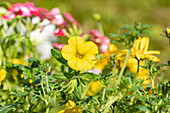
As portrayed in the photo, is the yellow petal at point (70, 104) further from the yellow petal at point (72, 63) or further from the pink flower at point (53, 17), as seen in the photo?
the pink flower at point (53, 17)

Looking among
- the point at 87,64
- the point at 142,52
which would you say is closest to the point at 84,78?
the point at 87,64

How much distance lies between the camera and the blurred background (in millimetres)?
2709

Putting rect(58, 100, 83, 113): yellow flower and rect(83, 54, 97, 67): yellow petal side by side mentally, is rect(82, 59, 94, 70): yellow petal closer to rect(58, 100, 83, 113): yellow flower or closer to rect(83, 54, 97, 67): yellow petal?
rect(83, 54, 97, 67): yellow petal

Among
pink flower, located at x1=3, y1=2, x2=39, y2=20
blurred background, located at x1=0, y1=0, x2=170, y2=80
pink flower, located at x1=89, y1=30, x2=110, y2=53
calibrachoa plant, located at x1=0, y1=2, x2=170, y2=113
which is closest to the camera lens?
calibrachoa plant, located at x1=0, y1=2, x2=170, y2=113

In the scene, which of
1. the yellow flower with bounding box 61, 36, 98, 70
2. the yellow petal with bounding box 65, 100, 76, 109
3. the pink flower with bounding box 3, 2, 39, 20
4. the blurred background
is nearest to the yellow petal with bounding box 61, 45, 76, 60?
the yellow flower with bounding box 61, 36, 98, 70

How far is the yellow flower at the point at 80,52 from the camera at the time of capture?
0.59m

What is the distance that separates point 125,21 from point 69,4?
0.83 m

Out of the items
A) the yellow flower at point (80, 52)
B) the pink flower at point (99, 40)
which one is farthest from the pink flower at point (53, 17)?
the yellow flower at point (80, 52)

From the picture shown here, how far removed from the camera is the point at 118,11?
10.7 ft

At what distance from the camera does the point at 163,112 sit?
551 millimetres

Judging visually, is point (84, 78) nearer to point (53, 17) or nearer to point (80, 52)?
point (80, 52)

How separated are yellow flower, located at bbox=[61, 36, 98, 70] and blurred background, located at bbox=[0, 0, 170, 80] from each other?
6.39 feet

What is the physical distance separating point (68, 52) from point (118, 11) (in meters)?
2.77

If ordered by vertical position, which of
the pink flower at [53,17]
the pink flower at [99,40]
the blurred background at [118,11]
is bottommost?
the pink flower at [99,40]
